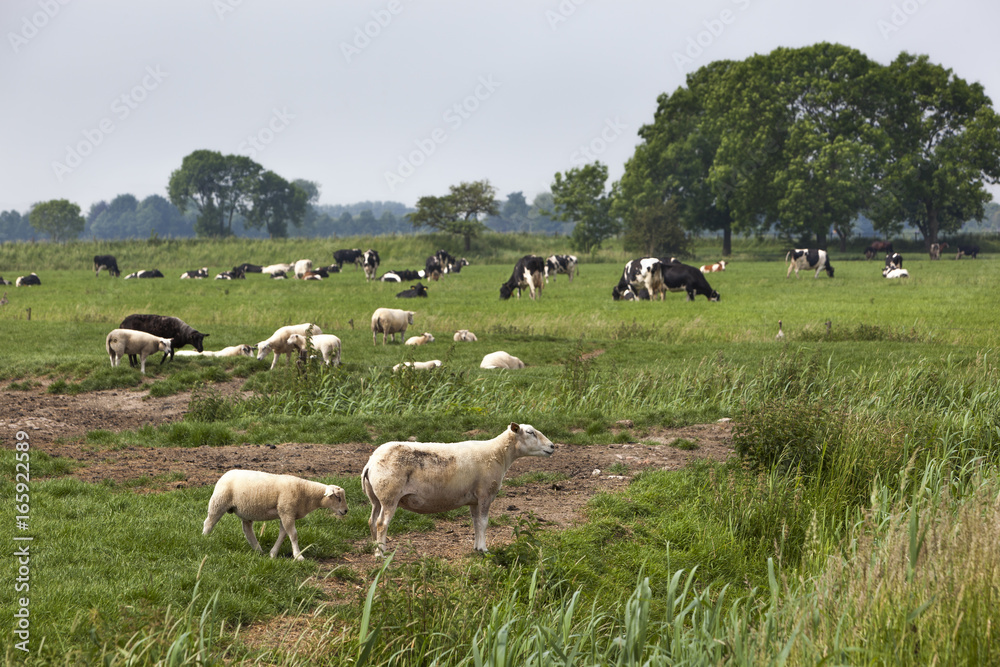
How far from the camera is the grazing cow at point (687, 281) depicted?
1291 inches

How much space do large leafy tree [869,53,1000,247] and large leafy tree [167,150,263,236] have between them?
91.6 metres

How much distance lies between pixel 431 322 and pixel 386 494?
1894cm

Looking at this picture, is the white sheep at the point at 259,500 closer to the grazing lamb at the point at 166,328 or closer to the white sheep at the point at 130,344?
the white sheep at the point at 130,344

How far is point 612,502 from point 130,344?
12.8 metres

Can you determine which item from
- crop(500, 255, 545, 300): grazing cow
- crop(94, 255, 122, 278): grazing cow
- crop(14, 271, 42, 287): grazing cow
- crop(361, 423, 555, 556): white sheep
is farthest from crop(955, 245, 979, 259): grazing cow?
crop(14, 271, 42, 287): grazing cow

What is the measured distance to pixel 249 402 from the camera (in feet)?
45.2

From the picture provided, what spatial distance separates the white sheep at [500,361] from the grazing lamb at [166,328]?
25.1 feet

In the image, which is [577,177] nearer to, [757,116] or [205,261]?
[757,116]

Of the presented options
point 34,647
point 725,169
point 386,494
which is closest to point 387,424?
point 386,494

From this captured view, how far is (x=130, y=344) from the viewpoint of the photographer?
17.0m

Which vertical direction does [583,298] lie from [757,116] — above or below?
below

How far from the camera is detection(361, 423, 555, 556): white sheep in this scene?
22.6 ft

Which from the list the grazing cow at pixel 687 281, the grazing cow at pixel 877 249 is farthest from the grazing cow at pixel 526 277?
the grazing cow at pixel 877 249

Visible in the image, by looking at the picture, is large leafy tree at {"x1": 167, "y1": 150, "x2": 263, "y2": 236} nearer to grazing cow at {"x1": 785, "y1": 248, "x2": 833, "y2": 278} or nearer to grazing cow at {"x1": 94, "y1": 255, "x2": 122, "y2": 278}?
grazing cow at {"x1": 94, "y1": 255, "x2": 122, "y2": 278}
